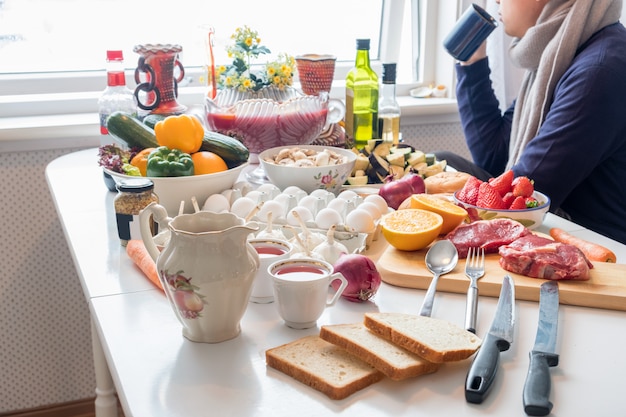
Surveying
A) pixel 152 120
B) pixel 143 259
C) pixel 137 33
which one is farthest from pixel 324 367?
pixel 137 33

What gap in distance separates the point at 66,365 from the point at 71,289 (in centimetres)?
27

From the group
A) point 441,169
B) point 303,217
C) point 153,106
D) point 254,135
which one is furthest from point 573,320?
point 153,106

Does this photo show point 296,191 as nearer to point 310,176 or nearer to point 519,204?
point 310,176

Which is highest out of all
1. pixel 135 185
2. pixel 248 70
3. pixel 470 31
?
pixel 470 31

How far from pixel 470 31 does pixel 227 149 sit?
0.74 meters

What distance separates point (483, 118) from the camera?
2.35 metres

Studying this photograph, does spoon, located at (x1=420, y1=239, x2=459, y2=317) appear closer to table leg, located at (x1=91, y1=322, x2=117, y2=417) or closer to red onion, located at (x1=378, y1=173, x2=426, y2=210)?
red onion, located at (x1=378, y1=173, x2=426, y2=210)

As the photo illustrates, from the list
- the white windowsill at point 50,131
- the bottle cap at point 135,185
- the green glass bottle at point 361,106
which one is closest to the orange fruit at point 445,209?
the bottle cap at point 135,185

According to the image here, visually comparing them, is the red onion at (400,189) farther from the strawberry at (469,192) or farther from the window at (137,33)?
the window at (137,33)

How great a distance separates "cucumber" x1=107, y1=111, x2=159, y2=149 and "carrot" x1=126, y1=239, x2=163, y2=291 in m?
0.36

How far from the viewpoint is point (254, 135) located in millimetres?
1699

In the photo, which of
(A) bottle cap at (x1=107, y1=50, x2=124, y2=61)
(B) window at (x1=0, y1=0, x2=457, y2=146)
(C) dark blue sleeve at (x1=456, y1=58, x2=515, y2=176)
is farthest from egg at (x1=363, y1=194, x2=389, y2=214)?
(C) dark blue sleeve at (x1=456, y1=58, x2=515, y2=176)

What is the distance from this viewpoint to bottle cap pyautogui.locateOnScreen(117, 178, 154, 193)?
4.06 feet

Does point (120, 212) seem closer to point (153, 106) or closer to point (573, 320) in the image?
point (153, 106)
